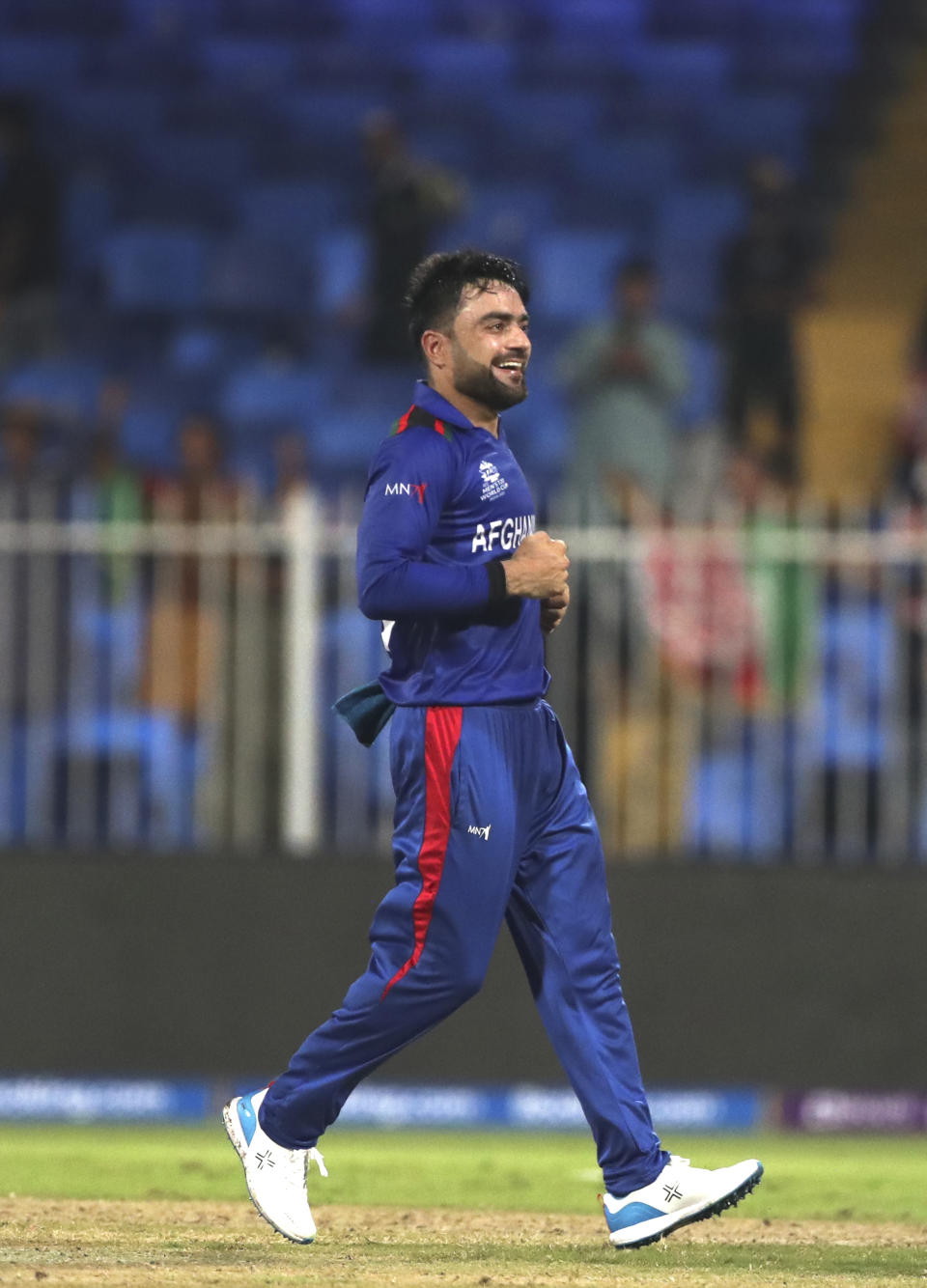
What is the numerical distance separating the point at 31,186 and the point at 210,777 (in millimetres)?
5946

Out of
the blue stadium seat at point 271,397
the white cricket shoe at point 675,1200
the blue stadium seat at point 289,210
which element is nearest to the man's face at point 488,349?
the white cricket shoe at point 675,1200

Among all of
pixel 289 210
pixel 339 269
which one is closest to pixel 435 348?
pixel 339 269

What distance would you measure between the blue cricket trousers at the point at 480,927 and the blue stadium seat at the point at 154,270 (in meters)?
10.1

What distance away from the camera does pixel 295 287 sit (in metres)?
15.5

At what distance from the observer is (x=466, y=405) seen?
5.75 m

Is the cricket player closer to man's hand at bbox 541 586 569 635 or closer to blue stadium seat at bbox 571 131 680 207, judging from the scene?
man's hand at bbox 541 586 569 635

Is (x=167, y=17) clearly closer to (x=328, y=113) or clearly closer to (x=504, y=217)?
(x=328, y=113)

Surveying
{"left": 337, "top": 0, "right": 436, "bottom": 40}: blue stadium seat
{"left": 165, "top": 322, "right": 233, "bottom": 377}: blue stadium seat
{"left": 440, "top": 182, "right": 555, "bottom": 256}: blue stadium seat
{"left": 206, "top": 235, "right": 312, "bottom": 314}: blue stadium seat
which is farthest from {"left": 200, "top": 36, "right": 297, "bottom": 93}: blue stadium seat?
{"left": 165, "top": 322, "right": 233, "bottom": 377}: blue stadium seat

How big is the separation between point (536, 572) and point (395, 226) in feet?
27.3

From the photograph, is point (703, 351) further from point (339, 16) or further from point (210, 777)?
point (210, 777)

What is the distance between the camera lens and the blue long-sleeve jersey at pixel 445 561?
5496 mm

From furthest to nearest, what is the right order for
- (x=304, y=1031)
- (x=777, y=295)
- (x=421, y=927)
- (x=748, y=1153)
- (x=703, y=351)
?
(x=703, y=351), (x=777, y=295), (x=304, y=1031), (x=748, y=1153), (x=421, y=927)

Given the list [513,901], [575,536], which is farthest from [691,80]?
[513,901]

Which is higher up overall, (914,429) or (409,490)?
(914,429)
